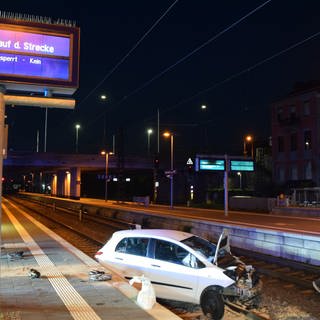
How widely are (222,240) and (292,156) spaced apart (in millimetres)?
48938

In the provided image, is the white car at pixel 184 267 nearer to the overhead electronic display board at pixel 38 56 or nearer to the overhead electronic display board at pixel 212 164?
the overhead electronic display board at pixel 38 56

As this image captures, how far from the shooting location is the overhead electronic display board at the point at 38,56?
13523 millimetres

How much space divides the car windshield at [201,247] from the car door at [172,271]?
0.32 meters

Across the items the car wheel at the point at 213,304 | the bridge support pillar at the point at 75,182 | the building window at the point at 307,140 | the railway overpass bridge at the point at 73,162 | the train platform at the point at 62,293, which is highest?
the building window at the point at 307,140

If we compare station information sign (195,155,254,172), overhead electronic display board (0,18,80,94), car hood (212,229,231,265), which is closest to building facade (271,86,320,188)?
station information sign (195,155,254,172)

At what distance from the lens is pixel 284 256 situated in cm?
1683

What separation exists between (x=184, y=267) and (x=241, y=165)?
111 ft

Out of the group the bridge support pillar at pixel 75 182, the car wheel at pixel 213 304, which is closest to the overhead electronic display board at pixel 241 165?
the car wheel at pixel 213 304

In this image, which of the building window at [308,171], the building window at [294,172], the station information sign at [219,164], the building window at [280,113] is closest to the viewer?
the station information sign at [219,164]

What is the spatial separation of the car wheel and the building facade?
44.6m

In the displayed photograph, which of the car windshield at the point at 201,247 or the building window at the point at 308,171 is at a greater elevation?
the building window at the point at 308,171

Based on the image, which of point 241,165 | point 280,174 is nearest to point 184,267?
point 241,165

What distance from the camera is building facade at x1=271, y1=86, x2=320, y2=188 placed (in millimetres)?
53906

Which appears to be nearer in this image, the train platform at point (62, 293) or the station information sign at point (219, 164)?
the train platform at point (62, 293)
